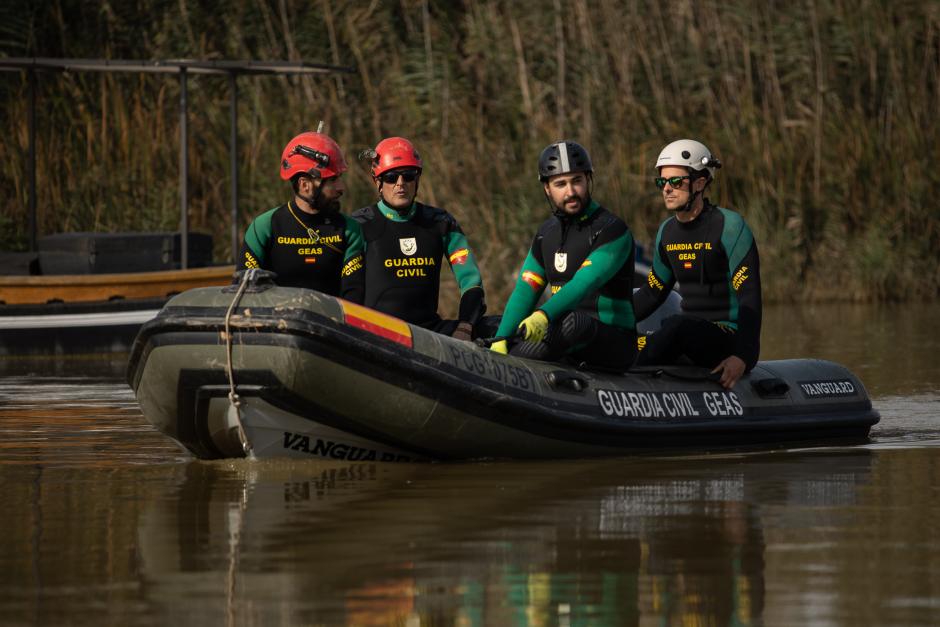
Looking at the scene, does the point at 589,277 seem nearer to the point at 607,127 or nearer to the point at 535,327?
the point at 535,327

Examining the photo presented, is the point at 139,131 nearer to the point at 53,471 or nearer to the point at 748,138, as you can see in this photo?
the point at 748,138

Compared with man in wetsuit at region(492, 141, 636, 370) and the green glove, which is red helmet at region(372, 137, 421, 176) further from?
the green glove

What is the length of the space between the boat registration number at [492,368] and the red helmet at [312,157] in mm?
1479

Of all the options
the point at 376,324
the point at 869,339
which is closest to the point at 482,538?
the point at 376,324

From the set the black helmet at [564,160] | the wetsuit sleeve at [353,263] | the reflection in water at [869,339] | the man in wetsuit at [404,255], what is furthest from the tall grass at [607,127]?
the black helmet at [564,160]

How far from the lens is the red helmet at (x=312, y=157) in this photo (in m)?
10.0

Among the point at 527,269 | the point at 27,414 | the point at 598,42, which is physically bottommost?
the point at 27,414

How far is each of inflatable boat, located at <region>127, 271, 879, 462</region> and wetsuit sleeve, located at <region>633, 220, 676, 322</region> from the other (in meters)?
0.86

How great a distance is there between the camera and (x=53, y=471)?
9055 millimetres

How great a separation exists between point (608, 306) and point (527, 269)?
49cm

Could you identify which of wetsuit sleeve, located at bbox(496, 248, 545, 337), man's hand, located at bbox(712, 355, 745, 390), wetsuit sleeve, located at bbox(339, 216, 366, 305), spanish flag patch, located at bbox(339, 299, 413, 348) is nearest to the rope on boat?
spanish flag patch, located at bbox(339, 299, 413, 348)

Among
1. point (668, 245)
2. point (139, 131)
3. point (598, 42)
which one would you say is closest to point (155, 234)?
point (139, 131)

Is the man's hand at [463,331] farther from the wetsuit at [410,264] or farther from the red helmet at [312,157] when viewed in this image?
the red helmet at [312,157]

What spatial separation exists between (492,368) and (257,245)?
1569mm
